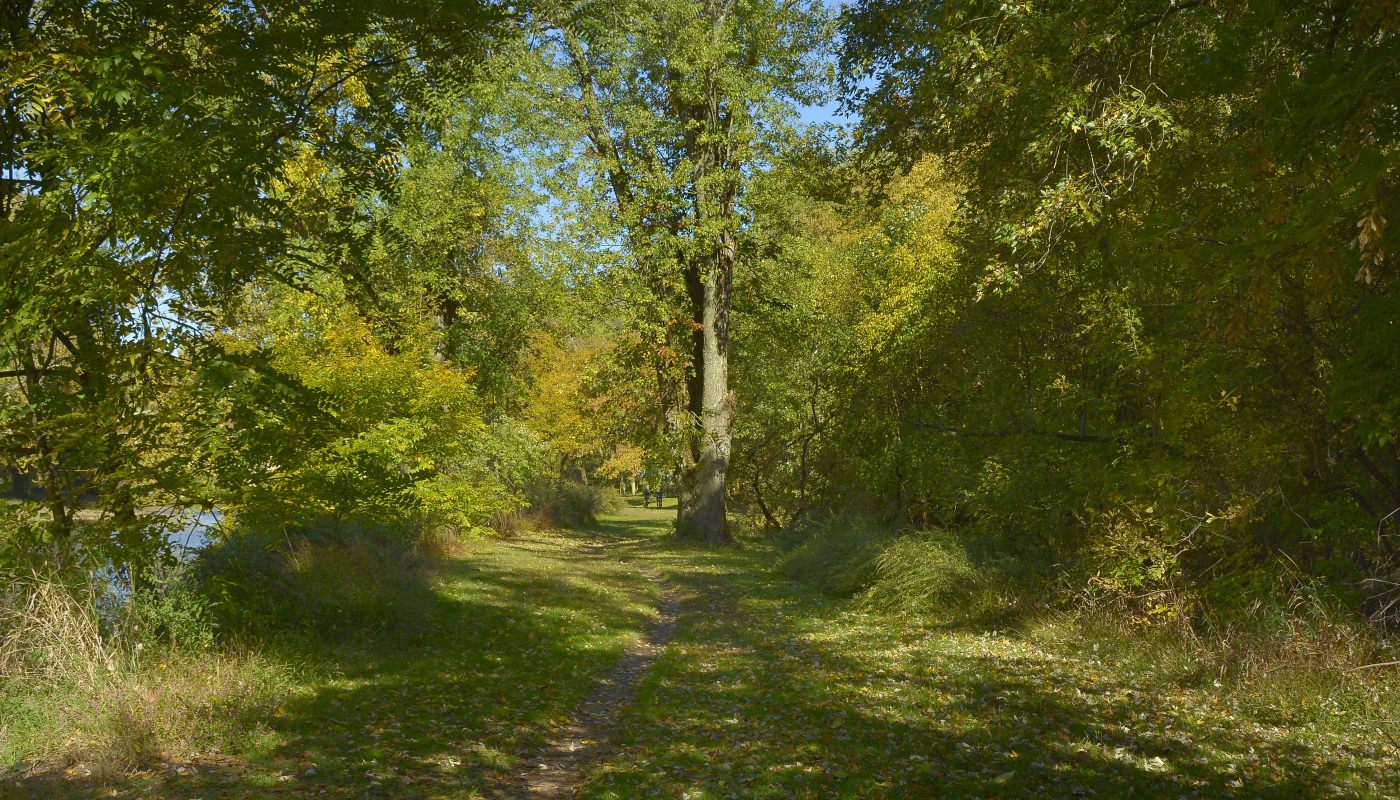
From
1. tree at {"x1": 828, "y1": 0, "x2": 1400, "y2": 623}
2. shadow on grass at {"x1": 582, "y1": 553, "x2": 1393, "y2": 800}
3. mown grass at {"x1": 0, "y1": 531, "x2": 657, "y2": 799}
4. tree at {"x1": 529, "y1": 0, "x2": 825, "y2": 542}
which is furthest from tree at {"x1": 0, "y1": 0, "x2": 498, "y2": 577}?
tree at {"x1": 529, "y1": 0, "x2": 825, "y2": 542}

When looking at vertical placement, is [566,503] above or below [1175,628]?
above

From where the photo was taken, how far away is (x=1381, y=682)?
782cm

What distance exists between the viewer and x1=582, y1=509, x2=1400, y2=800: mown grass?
6.48 metres

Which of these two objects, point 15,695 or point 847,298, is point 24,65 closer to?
point 15,695

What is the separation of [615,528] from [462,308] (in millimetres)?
16557

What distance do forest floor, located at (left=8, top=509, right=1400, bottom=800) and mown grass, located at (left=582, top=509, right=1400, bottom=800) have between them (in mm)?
28

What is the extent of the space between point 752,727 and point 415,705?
3.22 m

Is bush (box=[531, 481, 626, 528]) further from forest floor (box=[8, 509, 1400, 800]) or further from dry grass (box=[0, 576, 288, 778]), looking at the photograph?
dry grass (box=[0, 576, 288, 778])

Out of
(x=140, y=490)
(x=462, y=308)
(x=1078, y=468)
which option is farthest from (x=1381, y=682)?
(x=462, y=308)

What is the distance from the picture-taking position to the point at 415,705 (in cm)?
906

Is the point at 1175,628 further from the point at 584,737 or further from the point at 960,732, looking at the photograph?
the point at 584,737

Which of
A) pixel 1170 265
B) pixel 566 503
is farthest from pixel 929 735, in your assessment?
pixel 566 503

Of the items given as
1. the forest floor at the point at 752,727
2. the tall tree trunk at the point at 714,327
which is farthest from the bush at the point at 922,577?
the tall tree trunk at the point at 714,327

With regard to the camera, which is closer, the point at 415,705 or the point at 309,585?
the point at 415,705
